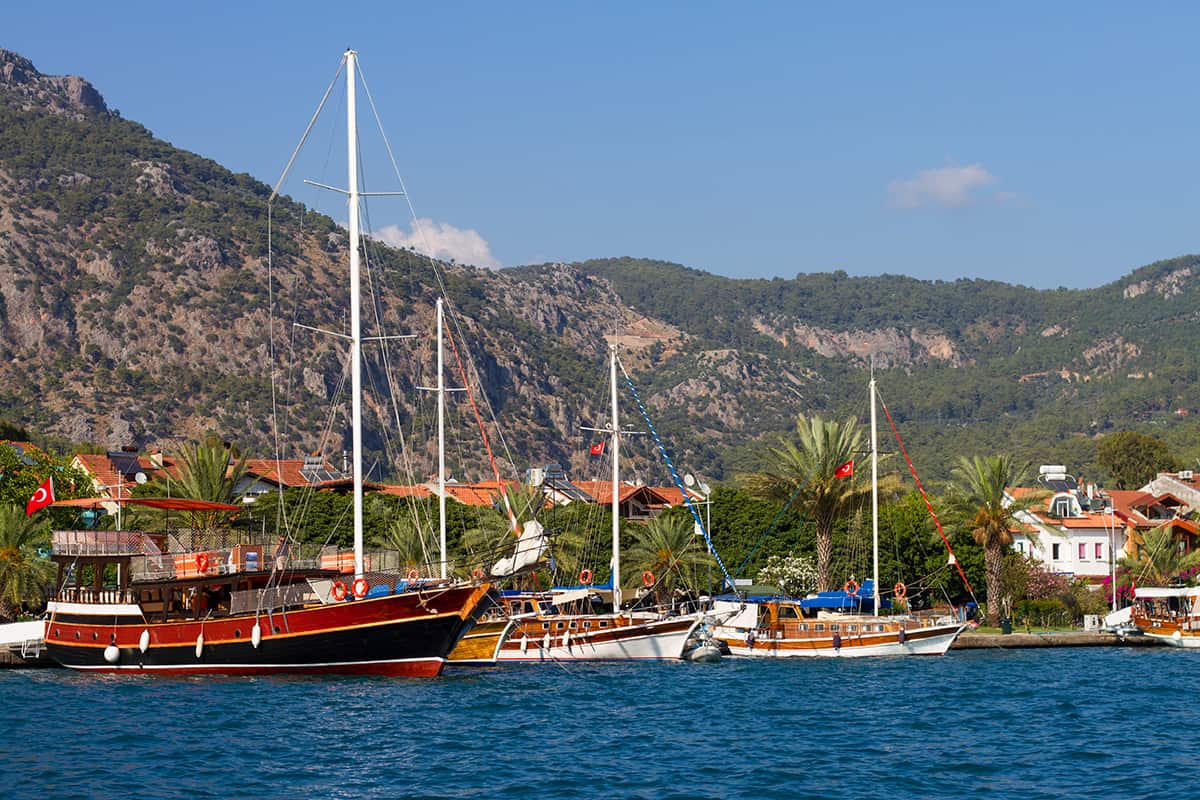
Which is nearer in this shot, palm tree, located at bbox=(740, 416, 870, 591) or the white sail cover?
the white sail cover

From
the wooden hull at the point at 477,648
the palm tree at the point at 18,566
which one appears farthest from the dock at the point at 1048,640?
the palm tree at the point at 18,566

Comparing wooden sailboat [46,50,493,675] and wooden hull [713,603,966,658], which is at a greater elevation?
wooden sailboat [46,50,493,675]

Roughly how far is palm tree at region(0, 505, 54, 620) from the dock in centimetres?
4479

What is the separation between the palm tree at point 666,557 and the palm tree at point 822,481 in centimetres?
548

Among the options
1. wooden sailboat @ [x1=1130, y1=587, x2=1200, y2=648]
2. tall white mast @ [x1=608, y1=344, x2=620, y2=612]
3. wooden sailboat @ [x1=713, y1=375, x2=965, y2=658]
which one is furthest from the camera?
wooden sailboat @ [x1=1130, y1=587, x2=1200, y2=648]

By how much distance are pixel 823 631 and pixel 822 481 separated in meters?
12.5

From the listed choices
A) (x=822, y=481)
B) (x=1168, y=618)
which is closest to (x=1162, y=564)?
(x=1168, y=618)

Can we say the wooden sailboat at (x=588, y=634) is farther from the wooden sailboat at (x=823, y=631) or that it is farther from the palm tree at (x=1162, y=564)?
the palm tree at (x=1162, y=564)

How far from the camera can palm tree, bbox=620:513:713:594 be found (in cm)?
8569

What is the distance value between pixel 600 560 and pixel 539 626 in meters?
24.2

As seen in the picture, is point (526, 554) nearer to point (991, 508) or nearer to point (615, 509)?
point (615, 509)

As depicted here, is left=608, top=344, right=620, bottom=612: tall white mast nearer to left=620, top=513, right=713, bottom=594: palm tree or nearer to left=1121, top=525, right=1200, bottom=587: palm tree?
left=620, top=513, right=713, bottom=594: palm tree

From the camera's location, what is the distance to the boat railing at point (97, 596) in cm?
5903

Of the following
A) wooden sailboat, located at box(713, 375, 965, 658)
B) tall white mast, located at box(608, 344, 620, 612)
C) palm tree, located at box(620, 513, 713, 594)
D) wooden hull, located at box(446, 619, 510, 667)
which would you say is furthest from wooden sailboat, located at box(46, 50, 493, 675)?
palm tree, located at box(620, 513, 713, 594)
